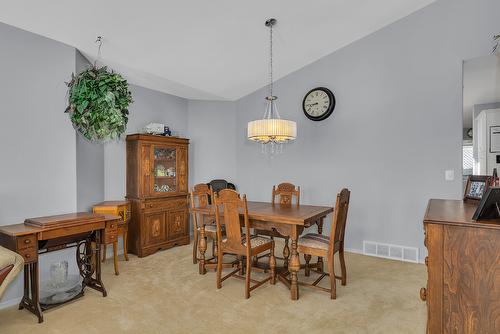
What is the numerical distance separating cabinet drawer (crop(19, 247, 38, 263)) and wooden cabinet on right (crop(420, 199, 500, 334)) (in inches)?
107

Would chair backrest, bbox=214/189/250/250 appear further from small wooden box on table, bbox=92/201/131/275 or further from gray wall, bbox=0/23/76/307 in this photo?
gray wall, bbox=0/23/76/307

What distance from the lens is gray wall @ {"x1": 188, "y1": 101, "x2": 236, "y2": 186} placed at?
5.24m

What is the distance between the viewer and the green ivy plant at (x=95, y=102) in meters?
2.48

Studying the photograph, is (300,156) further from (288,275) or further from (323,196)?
(288,275)

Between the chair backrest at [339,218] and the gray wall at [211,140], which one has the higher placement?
the gray wall at [211,140]

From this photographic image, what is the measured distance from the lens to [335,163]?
4.39 meters

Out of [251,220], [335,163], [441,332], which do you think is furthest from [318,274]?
[441,332]

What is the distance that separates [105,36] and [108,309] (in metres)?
2.61

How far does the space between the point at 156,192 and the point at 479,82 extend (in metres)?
4.32

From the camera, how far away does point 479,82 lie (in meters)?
3.51

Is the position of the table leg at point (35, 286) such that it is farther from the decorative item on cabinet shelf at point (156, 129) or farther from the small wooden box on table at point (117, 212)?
the decorative item on cabinet shelf at point (156, 129)

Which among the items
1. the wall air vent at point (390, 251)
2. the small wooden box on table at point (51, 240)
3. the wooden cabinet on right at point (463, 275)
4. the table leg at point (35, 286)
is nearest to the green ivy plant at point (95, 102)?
the small wooden box on table at point (51, 240)

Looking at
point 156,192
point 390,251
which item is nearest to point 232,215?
point 156,192

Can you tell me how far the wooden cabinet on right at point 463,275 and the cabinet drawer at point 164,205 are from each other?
11.5 feet
